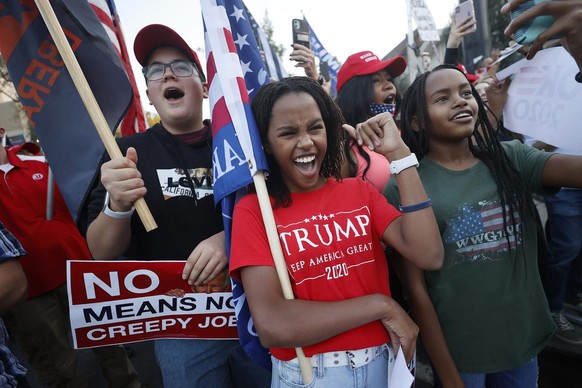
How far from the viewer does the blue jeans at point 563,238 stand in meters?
2.98

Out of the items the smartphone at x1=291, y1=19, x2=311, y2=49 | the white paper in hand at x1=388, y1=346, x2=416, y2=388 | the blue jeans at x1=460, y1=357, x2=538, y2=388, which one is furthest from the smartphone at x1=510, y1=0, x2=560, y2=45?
the smartphone at x1=291, y1=19, x2=311, y2=49

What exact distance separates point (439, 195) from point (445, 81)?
19.9 inches

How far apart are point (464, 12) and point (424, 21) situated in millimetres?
3394

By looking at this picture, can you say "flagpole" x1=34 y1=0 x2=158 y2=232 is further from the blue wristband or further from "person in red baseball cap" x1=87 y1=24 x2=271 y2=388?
the blue wristband

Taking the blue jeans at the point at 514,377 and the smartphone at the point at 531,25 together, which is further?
the blue jeans at the point at 514,377

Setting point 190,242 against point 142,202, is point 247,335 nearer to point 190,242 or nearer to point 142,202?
point 190,242

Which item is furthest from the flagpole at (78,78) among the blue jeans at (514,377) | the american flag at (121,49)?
the blue jeans at (514,377)

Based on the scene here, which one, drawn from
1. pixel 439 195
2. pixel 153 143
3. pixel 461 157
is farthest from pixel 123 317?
pixel 461 157

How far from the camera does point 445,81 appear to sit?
1624 mm

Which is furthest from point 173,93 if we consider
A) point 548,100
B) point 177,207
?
point 548,100

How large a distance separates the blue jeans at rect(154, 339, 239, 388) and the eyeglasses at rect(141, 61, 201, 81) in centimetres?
124

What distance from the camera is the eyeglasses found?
1756 mm

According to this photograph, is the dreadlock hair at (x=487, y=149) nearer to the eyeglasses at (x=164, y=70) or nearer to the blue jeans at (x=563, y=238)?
the eyeglasses at (x=164, y=70)

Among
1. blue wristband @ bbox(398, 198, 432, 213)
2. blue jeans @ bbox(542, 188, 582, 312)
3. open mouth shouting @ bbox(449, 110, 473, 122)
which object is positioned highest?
open mouth shouting @ bbox(449, 110, 473, 122)
